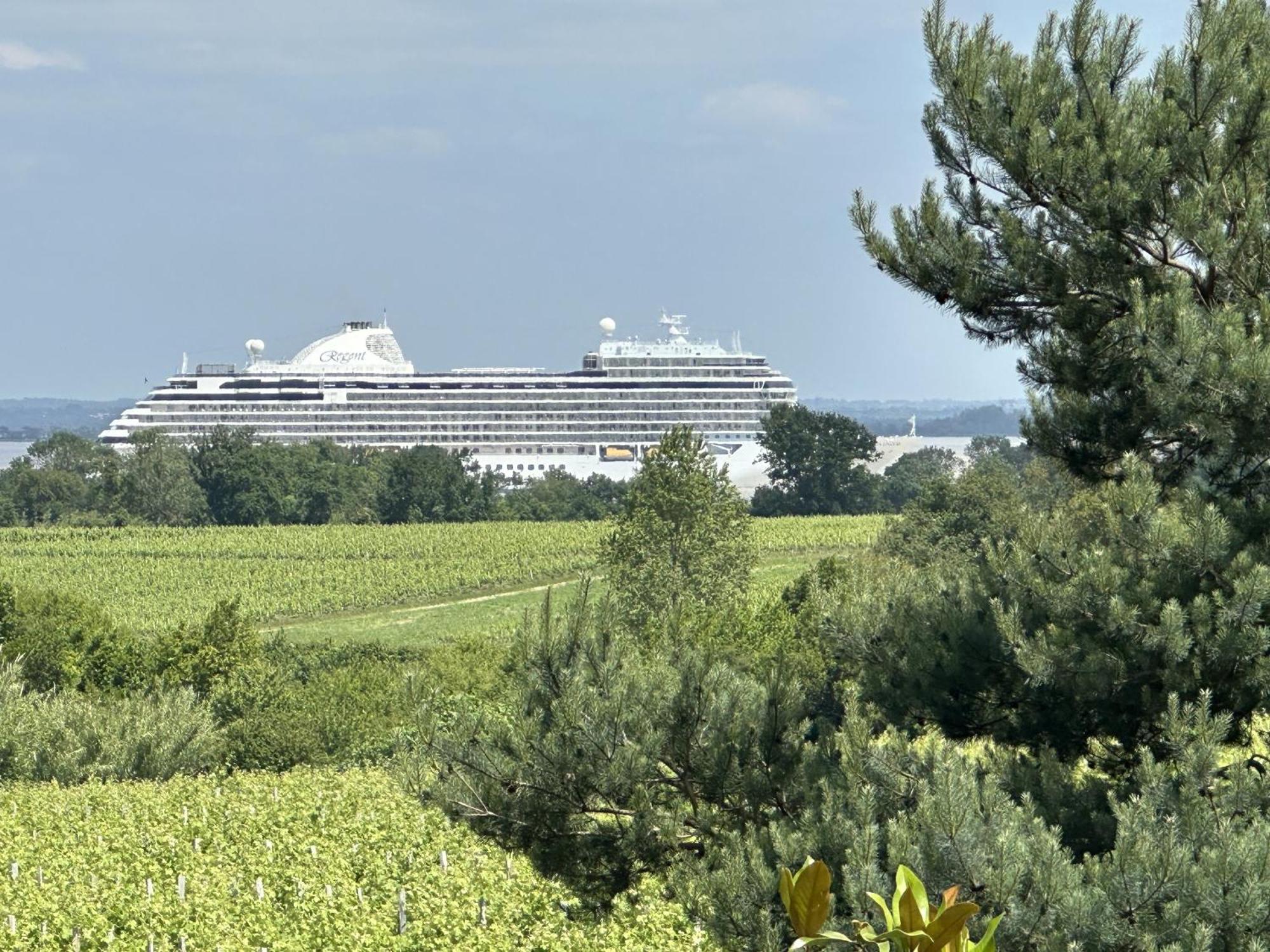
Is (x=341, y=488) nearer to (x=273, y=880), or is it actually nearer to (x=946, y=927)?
(x=273, y=880)

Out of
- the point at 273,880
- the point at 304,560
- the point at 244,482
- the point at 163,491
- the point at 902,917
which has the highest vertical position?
the point at 244,482

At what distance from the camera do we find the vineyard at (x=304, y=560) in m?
43.2

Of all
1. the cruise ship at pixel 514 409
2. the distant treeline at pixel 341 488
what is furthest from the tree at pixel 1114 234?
the cruise ship at pixel 514 409

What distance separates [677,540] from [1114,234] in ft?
73.5

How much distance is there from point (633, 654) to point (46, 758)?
40.3 ft

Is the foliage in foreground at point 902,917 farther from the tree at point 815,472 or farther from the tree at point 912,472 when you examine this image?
the tree at point 815,472

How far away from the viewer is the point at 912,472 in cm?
7969

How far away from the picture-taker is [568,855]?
8500 millimetres

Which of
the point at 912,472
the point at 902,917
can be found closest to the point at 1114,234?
the point at 902,917

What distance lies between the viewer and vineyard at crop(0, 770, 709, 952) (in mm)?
9125

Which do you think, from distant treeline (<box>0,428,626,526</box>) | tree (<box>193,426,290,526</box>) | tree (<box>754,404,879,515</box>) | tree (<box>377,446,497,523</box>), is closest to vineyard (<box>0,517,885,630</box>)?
tree (<box>377,446,497,523</box>)

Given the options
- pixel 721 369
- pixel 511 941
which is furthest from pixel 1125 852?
pixel 721 369

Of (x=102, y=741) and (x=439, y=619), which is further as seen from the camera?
Answer: (x=439, y=619)

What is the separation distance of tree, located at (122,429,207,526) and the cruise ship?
20258 mm
